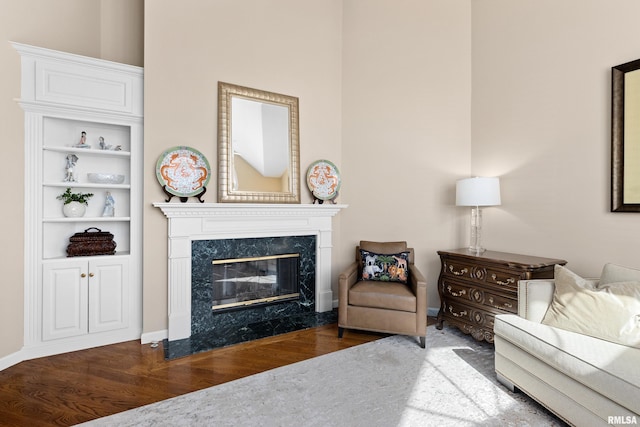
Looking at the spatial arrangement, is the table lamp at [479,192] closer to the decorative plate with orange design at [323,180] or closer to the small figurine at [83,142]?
the decorative plate with orange design at [323,180]

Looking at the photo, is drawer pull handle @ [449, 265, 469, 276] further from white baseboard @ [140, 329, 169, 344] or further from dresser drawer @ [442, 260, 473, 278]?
white baseboard @ [140, 329, 169, 344]

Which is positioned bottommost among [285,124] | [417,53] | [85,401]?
[85,401]

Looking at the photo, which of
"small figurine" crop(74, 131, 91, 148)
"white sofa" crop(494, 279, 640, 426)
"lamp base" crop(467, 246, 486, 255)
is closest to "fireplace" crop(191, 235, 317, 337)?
"small figurine" crop(74, 131, 91, 148)

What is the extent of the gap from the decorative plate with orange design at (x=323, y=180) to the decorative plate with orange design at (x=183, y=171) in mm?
1237

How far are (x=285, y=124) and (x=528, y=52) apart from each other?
266 cm

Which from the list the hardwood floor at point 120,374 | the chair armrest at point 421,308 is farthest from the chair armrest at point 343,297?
the chair armrest at point 421,308

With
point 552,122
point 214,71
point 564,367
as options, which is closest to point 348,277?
point 564,367

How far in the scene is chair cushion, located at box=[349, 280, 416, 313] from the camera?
2.93m

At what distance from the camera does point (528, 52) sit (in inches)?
123

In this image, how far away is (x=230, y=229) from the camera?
3340mm

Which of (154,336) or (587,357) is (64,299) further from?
(587,357)

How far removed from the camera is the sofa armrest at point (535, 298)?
2.22 m

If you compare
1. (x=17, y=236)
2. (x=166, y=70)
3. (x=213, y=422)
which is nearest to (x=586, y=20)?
(x=166, y=70)

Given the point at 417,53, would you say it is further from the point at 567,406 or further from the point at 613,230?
the point at 567,406
